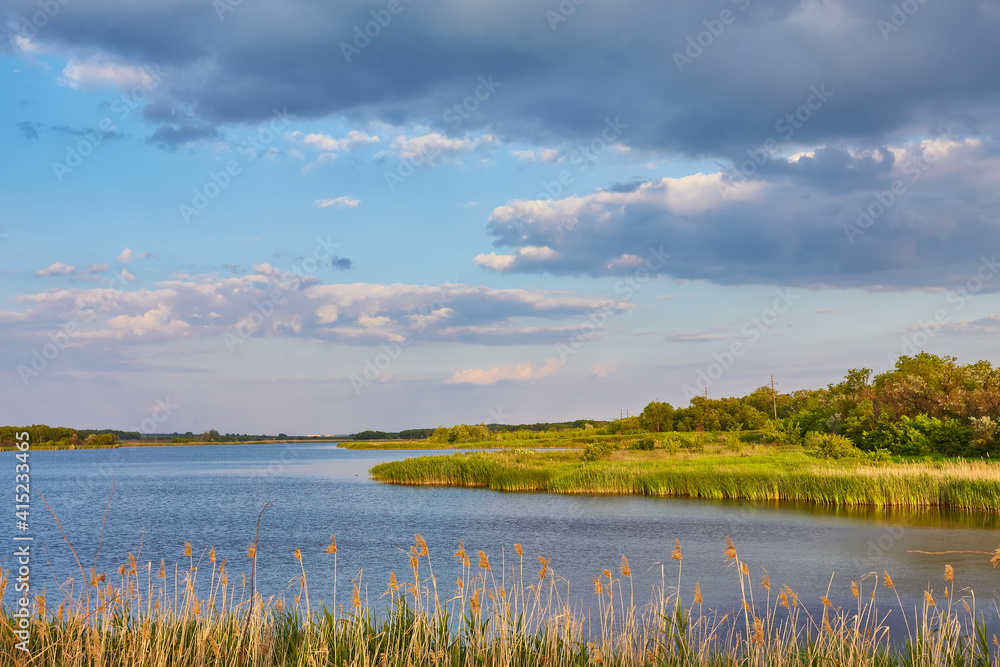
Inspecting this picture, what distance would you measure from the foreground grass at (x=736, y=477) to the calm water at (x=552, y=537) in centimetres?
220

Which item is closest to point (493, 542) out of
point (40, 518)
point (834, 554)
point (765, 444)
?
point (834, 554)

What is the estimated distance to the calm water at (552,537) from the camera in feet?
58.6

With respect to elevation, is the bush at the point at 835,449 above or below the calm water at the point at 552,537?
above

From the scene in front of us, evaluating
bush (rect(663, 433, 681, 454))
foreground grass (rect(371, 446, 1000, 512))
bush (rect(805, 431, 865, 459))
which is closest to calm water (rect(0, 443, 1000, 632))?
foreground grass (rect(371, 446, 1000, 512))

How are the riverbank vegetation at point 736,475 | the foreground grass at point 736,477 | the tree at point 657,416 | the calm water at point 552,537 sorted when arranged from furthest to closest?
the tree at point 657,416
the riverbank vegetation at point 736,475
the foreground grass at point 736,477
the calm water at point 552,537

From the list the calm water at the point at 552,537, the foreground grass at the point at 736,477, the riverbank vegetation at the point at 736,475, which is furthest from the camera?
the riverbank vegetation at the point at 736,475

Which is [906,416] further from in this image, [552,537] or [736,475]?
[552,537]

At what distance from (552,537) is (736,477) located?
14.9 meters

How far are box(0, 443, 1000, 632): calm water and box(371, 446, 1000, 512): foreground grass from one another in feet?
7.20

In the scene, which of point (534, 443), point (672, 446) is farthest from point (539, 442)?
point (672, 446)

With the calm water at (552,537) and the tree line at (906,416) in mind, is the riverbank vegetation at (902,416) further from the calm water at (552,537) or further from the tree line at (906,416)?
the calm water at (552,537)

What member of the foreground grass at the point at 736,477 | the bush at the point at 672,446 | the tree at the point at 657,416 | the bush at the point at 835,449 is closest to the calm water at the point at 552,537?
the foreground grass at the point at 736,477

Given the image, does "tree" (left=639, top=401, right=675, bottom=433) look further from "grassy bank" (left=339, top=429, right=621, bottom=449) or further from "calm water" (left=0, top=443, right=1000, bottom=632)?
"calm water" (left=0, top=443, right=1000, bottom=632)

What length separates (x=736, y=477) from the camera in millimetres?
35781
